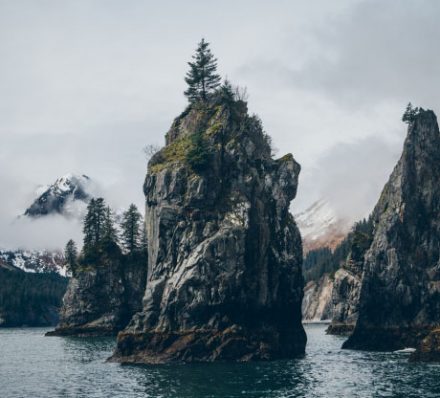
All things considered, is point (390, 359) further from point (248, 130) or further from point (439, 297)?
point (248, 130)

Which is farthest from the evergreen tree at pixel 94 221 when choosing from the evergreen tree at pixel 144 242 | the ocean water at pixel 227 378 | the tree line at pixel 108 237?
the ocean water at pixel 227 378

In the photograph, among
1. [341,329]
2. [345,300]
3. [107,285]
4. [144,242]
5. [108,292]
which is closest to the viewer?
[108,292]

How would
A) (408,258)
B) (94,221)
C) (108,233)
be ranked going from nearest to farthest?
(408,258), (108,233), (94,221)

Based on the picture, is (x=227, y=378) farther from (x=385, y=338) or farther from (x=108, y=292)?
(x=108, y=292)

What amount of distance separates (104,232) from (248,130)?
255 feet

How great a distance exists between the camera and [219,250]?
90.9m

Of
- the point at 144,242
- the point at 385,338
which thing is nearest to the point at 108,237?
the point at 144,242

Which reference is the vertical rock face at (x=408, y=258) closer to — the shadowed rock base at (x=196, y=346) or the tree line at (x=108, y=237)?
the shadowed rock base at (x=196, y=346)

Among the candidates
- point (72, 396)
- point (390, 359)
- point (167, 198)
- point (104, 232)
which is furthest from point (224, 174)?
point (104, 232)

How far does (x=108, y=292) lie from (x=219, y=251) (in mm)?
75662

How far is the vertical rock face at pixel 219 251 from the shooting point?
9012 centimetres

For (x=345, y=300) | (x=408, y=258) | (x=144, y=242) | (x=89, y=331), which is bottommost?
(x=89, y=331)

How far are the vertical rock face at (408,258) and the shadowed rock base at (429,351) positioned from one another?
23.3m

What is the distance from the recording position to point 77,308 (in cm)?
16225
